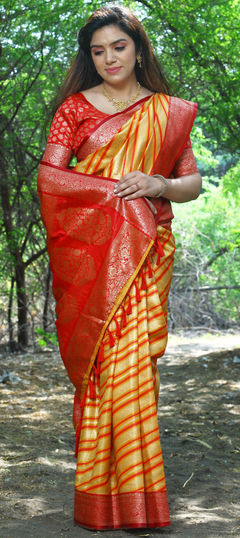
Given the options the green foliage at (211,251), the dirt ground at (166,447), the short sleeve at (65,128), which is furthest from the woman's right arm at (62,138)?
the green foliage at (211,251)

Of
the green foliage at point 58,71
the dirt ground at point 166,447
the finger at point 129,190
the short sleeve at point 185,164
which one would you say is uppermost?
the green foliage at point 58,71

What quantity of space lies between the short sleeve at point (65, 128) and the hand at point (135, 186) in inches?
13.0

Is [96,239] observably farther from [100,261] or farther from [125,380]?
[125,380]

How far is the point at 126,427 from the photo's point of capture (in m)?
2.58

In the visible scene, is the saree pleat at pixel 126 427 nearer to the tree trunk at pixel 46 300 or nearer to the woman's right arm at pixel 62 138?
the woman's right arm at pixel 62 138

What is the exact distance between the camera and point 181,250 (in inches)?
420

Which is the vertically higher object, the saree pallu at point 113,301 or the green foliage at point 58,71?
the green foliage at point 58,71

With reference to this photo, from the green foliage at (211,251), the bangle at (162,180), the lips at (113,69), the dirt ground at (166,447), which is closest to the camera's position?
the dirt ground at (166,447)

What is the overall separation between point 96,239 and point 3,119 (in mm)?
4921

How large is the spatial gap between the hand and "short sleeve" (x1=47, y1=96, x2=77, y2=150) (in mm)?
330

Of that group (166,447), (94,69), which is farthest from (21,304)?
(94,69)

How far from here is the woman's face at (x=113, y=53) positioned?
284cm

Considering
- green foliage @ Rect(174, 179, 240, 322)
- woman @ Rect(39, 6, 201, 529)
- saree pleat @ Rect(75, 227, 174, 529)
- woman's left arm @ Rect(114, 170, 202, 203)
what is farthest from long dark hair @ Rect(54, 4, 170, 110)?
green foliage @ Rect(174, 179, 240, 322)

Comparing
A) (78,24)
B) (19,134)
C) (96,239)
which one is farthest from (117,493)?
(19,134)
